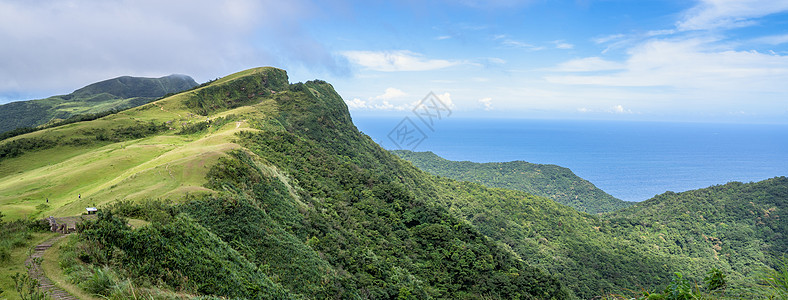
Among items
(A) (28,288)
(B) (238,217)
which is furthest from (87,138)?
(A) (28,288)

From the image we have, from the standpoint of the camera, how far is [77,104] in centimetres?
11662

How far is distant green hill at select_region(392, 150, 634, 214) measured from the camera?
376 feet

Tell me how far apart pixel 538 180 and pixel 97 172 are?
12736cm

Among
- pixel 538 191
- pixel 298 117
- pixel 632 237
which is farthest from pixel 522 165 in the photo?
pixel 298 117

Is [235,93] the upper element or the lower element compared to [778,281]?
upper

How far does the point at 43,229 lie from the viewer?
32.6 ft

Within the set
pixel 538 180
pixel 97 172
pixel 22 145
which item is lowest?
pixel 538 180

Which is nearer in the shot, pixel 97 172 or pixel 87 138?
pixel 97 172

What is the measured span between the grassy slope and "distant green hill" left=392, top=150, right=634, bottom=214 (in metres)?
104

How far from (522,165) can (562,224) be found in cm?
7048

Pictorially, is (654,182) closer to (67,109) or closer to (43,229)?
(43,229)

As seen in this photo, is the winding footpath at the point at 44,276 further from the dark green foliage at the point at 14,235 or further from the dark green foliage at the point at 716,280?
the dark green foliage at the point at 716,280

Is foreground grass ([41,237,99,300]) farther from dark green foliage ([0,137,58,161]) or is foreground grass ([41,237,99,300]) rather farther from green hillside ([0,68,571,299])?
dark green foliage ([0,137,58,161])

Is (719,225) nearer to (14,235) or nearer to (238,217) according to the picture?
(238,217)
